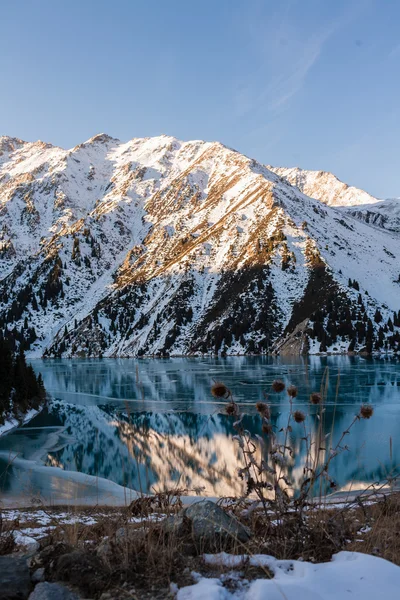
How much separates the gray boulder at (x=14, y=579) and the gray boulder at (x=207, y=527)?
1230 millimetres

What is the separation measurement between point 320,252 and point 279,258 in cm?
1481

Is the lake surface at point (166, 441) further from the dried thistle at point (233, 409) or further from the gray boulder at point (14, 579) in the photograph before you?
the gray boulder at point (14, 579)

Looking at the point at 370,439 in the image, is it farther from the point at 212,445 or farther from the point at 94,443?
the point at 94,443

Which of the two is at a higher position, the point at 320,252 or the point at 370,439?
the point at 320,252

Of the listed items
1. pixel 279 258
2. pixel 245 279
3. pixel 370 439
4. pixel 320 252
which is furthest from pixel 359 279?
pixel 370 439

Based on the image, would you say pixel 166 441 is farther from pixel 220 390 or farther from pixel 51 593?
pixel 51 593

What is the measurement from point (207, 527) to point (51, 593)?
153cm

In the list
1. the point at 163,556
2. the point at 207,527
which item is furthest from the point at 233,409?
the point at 163,556

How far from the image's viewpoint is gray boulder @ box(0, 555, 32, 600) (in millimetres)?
3070

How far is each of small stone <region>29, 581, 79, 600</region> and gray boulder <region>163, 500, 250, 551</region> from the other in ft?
3.37

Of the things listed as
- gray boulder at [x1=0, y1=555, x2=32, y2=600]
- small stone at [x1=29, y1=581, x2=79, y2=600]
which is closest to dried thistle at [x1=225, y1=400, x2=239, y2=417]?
small stone at [x1=29, y1=581, x2=79, y2=600]

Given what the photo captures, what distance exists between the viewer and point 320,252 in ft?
504

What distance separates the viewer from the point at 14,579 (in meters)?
3.19

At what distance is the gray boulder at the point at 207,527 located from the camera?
385 cm
